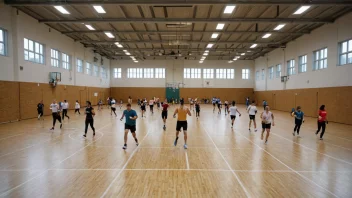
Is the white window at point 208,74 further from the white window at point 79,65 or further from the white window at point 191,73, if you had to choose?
the white window at point 79,65

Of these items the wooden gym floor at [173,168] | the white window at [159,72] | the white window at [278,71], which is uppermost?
the white window at [159,72]

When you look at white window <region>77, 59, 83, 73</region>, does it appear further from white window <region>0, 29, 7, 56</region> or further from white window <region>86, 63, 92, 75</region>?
white window <region>0, 29, 7, 56</region>

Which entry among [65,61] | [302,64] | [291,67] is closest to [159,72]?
[65,61]

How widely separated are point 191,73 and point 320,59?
88.5ft

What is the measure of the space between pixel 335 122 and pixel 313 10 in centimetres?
1023

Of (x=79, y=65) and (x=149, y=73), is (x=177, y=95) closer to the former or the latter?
(x=149, y=73)

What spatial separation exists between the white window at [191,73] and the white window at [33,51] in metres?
29.0

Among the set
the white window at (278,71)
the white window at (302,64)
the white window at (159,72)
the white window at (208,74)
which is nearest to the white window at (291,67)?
the white window at (302,64)

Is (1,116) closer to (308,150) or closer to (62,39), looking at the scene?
(62,39)

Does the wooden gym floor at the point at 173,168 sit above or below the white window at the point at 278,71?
below

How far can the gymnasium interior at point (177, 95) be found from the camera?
6320 mm

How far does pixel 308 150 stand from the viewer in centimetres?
967

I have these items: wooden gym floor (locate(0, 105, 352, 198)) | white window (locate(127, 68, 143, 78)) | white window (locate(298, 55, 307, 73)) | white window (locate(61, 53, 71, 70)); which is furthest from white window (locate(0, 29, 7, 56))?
white window (locate(298, 55, 307, 73))

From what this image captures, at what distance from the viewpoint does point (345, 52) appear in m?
A: 19.3
